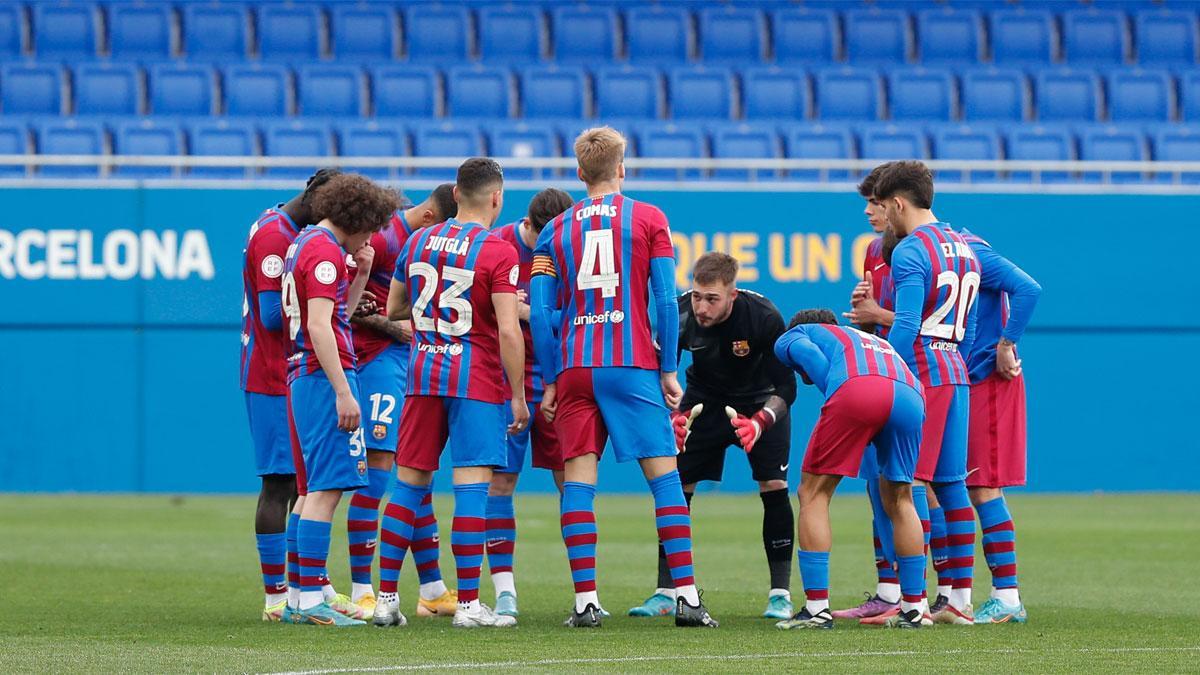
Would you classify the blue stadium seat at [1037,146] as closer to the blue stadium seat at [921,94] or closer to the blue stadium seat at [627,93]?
the blue stadium seat at [921,94]

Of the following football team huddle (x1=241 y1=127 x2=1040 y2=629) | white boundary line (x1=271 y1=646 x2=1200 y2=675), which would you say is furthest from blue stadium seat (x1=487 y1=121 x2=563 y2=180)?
white boundary line (x1=271 y1=646 x2=1200 y2=675)

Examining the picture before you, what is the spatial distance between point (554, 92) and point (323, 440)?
12726 mm

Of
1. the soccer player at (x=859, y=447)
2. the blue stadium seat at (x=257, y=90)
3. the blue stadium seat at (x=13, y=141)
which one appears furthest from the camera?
the blue stadium seat at (x=257, y=90)

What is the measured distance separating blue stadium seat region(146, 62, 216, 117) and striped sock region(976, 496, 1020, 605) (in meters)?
13.2

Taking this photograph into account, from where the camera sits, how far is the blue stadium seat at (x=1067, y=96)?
66.3ft

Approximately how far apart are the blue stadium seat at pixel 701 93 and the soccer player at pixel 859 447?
12.7 m

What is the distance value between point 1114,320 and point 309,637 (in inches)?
495

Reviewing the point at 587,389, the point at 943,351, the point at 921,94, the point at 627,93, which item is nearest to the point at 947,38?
the point at 921,94

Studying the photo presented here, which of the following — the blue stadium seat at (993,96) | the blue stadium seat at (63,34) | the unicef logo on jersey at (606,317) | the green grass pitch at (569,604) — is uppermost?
the blue stadium seat at (63,34)

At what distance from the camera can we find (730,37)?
68.0ft

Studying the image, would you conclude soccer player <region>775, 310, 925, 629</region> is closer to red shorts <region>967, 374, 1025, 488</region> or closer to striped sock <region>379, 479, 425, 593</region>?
red shorts <region>967, 374, 1025, 488</region>

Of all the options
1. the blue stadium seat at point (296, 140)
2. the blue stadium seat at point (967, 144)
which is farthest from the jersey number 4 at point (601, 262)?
the blue stadium seat at point (967, 144)

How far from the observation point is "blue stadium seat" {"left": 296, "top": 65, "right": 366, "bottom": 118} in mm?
19250

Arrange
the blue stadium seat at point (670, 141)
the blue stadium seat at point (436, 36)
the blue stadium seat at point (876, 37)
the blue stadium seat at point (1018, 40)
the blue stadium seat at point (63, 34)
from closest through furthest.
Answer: the blue stadium seat at point (670, 141) < the blue stadium seat at point (63, 34) < the blue stadium seat at point (436, 36) < the blue stadium seat at point (876, 37) < the blue stadium seat at point (1018, 40)
